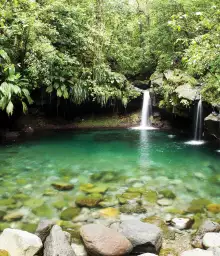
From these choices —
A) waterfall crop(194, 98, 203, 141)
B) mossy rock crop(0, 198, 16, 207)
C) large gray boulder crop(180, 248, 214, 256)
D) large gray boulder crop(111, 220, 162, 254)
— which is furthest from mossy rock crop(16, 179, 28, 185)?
waterfall crop(194, 98, 203, 141)

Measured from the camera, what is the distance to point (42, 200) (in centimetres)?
574

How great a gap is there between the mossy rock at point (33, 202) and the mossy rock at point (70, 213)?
71 centimetres

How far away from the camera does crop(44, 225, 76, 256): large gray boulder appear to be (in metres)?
3.56

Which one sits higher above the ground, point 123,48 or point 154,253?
point 123,48

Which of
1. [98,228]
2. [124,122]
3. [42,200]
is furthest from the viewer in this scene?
[124,122]

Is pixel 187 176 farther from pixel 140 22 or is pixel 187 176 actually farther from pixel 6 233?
pixel 140 22

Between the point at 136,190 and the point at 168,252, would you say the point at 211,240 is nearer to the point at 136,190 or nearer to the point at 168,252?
the point at 168,252

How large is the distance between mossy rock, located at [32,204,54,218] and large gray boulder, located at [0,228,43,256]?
109 cm

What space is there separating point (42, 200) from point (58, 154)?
419 centimetres

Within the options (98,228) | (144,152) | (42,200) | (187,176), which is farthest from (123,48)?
(98,228)

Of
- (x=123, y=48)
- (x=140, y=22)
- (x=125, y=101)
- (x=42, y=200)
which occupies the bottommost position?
(x=42, y=200)

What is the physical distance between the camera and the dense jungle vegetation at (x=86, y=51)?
11406 millimetres

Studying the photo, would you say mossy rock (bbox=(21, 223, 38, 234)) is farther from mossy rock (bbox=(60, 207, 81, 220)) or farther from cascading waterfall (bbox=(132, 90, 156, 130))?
cascading waterfall (bbox=(132, 90, 156, 130))

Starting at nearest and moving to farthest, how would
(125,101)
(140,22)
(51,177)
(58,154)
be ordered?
(51,177) → (58,154) → (125,101) → (140,22)
